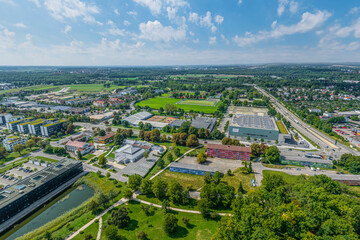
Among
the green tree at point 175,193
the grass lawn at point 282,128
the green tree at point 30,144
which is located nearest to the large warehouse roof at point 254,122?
the grass lawn at point 282,128

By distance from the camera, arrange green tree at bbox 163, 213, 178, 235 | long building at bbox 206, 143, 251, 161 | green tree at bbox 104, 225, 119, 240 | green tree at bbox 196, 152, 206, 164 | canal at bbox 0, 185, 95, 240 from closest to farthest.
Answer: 1. green tree at bbox 104, 225, 119, 240
2. green tree at bbox 163, 213, 178, 235
3. canal at bbox 0, 185, 95, 240
4. green tree at bbox 196, 152, 206, 164
5. long building at bbox 206, 143, 251, 161

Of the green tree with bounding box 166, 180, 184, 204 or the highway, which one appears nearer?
the green tree with bounding box 166, 180, 184, 204

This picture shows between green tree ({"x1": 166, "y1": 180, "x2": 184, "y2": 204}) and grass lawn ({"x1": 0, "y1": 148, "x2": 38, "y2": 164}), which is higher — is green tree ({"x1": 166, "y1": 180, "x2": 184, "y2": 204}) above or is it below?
above

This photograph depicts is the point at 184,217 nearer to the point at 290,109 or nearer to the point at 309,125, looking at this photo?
the point at 309,125

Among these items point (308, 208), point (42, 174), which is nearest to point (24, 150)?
point (42, 174)

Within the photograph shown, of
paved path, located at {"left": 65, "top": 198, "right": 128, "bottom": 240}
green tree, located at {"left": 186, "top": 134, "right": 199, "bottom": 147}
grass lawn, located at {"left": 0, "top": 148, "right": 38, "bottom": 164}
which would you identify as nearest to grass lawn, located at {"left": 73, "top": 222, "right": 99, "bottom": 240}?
paved path, located at {"left": 65, "top": 198, "right": 128, "bottom": 240}

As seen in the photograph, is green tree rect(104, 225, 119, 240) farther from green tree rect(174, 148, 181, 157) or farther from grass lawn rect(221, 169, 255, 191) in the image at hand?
green tree rect(174, 148, 181, 157)

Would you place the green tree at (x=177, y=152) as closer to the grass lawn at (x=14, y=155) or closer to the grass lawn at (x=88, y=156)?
the grass lawn at (x=88, y=156)
